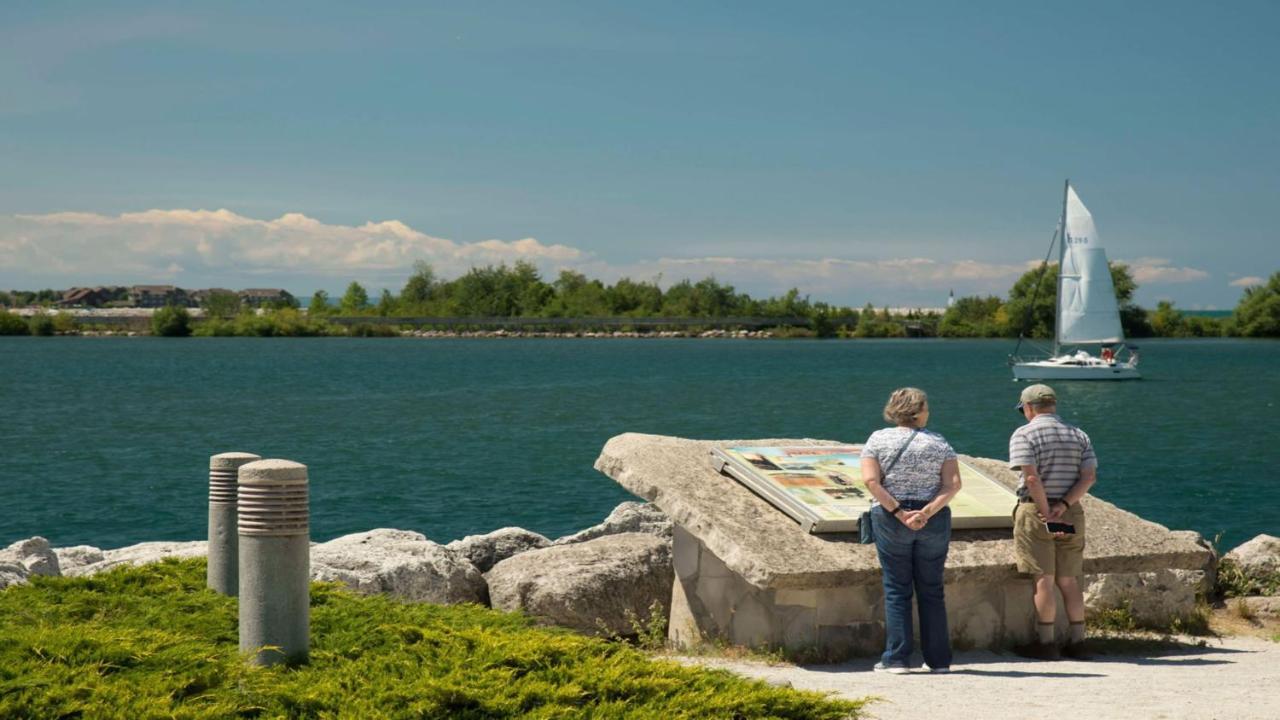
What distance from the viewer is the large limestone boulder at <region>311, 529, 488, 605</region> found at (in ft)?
32.2

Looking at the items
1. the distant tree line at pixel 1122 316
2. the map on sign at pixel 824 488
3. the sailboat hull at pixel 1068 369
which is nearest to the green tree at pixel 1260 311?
the distant tree line at pixel 1122 316

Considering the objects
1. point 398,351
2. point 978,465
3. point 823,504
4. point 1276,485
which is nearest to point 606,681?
point 823,504

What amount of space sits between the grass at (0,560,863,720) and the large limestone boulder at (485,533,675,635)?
7.87ft

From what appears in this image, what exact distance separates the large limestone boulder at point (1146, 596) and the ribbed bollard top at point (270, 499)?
697 cm

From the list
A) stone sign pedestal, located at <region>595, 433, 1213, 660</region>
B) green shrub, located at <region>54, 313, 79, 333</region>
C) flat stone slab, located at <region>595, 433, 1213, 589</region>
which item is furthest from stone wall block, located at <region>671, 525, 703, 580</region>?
green shrub, located at <region>54, 313, 79, 333</region>

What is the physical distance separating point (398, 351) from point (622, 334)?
2457 inches

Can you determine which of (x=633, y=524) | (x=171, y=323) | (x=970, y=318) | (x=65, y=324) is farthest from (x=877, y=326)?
(x=633, y=524)

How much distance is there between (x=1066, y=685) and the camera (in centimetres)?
748

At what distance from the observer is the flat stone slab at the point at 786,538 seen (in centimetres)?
840

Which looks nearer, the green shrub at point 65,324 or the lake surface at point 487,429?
the lake surface at point 487,429

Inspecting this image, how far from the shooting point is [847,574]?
331 inches

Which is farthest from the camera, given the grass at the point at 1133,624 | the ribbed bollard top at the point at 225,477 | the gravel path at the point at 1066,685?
the grass at the point at 1133,624

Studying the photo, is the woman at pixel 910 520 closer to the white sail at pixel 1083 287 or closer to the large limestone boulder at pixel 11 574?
the large limestone boulder at pixel 11 574

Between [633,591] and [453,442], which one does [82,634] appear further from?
[453,442]
